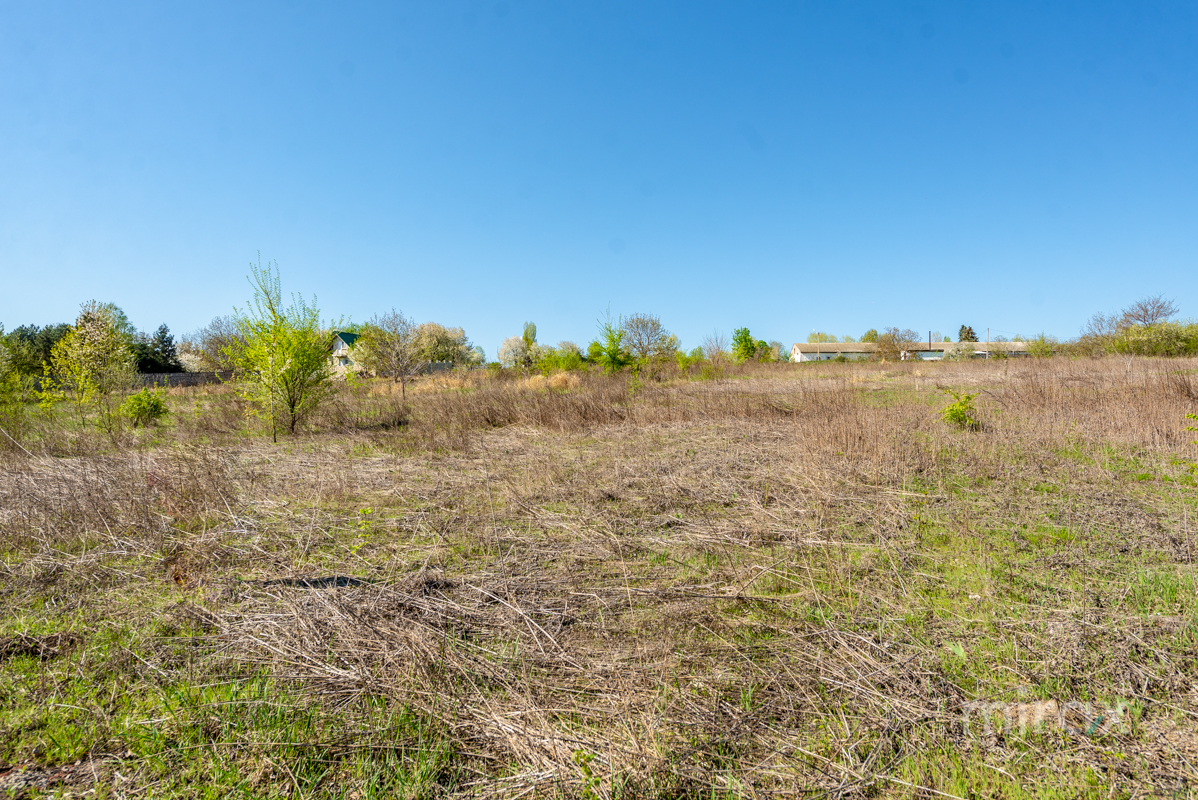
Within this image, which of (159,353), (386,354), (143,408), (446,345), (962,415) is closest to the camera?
(962,415)

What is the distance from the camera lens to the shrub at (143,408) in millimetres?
12109

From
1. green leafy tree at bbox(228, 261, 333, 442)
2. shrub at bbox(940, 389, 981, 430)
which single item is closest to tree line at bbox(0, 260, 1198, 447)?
green leafy tree at bbox(228, 261, 333, 442)

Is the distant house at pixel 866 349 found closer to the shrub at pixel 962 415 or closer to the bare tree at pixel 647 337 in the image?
the bare tree at pixel 647 337

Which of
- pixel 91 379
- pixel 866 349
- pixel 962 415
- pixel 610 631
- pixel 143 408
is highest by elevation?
pixel 866 349

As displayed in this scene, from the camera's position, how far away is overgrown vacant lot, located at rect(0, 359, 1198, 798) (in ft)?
6.48

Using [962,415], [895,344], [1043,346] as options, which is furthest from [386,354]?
[895,344]

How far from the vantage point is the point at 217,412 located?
13.6m

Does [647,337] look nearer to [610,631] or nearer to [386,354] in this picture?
[386,354]

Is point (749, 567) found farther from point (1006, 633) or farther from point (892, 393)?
point (892, 393)

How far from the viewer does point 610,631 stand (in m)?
3.01

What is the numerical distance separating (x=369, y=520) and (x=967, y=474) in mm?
7063

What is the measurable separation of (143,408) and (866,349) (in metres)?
73.0

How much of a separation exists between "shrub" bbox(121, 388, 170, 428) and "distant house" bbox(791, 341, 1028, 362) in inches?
2261

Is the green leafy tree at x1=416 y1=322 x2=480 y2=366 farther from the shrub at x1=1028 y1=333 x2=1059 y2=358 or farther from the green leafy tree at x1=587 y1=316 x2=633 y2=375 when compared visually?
the shrub at x1=1028 y1=333 x2=1059 y2=358
